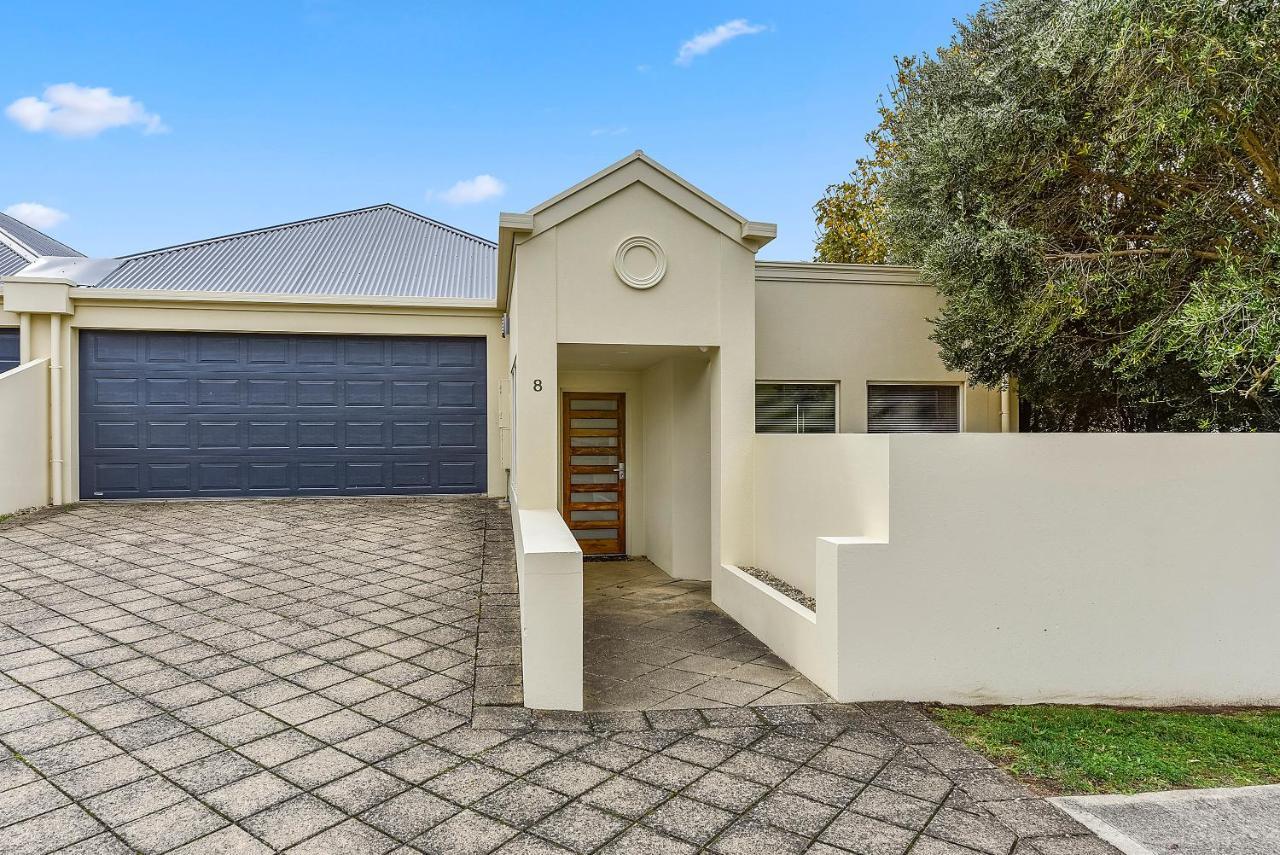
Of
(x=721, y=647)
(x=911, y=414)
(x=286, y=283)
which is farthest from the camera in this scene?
(x=286, y=283)

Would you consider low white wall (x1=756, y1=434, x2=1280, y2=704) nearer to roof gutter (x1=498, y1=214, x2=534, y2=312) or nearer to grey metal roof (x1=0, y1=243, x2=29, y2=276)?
roof gutter (x1=498, y1=214, x2=534, y2=312)

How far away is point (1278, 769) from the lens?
3.92 meters

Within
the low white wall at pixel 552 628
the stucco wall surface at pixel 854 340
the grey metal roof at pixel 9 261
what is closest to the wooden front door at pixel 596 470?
the stucco wall surface at pixel 854 340

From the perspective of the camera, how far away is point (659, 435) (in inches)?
360

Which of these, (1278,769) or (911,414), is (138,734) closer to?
(1278,769)

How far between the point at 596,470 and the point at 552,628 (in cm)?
558

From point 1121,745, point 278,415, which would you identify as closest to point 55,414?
point 278,415

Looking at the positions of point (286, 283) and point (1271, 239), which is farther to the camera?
point (286, 283)

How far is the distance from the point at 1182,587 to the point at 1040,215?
3.58 m

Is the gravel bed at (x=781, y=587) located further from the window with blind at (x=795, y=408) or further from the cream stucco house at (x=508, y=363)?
the window with blind at (x=795, y=408)

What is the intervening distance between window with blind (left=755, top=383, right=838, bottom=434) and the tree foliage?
142 cm

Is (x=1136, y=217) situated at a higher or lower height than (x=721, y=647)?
higher

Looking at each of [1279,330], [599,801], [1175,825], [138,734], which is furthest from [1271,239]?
[138,734]

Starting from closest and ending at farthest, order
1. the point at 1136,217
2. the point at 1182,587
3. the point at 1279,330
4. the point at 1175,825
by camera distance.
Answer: the point at 1175,825 → the point at 1279,330 → the point at 1182,587 → the point at 1136,217
